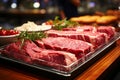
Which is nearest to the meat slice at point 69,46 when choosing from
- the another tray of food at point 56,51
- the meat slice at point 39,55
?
the another tray of food at point 56,51

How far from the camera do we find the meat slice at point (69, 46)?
1.63 meters

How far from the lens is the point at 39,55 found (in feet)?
5.01

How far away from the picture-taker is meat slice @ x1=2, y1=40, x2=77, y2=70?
145cm

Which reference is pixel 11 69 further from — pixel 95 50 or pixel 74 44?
pixel 95 50

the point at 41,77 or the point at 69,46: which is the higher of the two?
the point at 69,46

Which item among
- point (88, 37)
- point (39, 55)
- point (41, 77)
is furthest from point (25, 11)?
point (41, 77)

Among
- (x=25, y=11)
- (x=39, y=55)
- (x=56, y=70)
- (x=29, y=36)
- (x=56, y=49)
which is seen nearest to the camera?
(x=56, y=70)

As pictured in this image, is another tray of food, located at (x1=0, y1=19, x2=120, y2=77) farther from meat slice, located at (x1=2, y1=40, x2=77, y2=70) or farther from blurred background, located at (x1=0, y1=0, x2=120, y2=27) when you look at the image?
blurred background, located at (x1=0, y1=0, x2=120, y2=27)

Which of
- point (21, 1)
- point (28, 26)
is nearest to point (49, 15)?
point (21, 1)

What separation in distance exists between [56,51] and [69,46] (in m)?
0.20

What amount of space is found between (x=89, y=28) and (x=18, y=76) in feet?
3.88

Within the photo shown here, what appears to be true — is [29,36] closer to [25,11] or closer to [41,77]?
[41,77]

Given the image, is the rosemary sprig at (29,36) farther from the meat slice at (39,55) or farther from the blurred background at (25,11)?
the blurred background at (25,11)

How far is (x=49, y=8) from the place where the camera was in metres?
7.42
